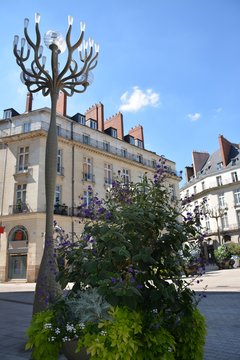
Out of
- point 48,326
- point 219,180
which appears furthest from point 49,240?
point 219,180

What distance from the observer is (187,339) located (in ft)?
9.98

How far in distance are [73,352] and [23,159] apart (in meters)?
24.8

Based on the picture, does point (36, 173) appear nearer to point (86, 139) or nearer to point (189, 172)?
point (86, 139)

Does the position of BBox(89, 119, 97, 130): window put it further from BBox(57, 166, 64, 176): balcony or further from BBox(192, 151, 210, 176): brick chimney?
BBox(192, 151, 210, 176): brick chimney

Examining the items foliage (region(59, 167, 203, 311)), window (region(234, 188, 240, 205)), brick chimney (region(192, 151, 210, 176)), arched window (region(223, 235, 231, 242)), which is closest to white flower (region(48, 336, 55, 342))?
foliage (region(59, 167, 203, 311))

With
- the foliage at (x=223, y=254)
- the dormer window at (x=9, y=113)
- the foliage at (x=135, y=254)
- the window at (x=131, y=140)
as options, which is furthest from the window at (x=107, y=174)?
the foliage at (x=135, y=254)

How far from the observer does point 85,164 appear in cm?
2944

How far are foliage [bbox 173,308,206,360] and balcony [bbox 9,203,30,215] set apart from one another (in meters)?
22.6

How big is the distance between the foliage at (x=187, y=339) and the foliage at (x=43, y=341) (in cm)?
122

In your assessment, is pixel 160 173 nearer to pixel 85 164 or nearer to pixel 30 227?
pixel 30 227

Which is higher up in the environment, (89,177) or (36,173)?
(89,177)

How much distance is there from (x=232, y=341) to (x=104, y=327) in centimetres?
325

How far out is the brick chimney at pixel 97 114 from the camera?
33.6 meters

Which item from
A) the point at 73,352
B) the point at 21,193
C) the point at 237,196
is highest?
the point at 237,196
